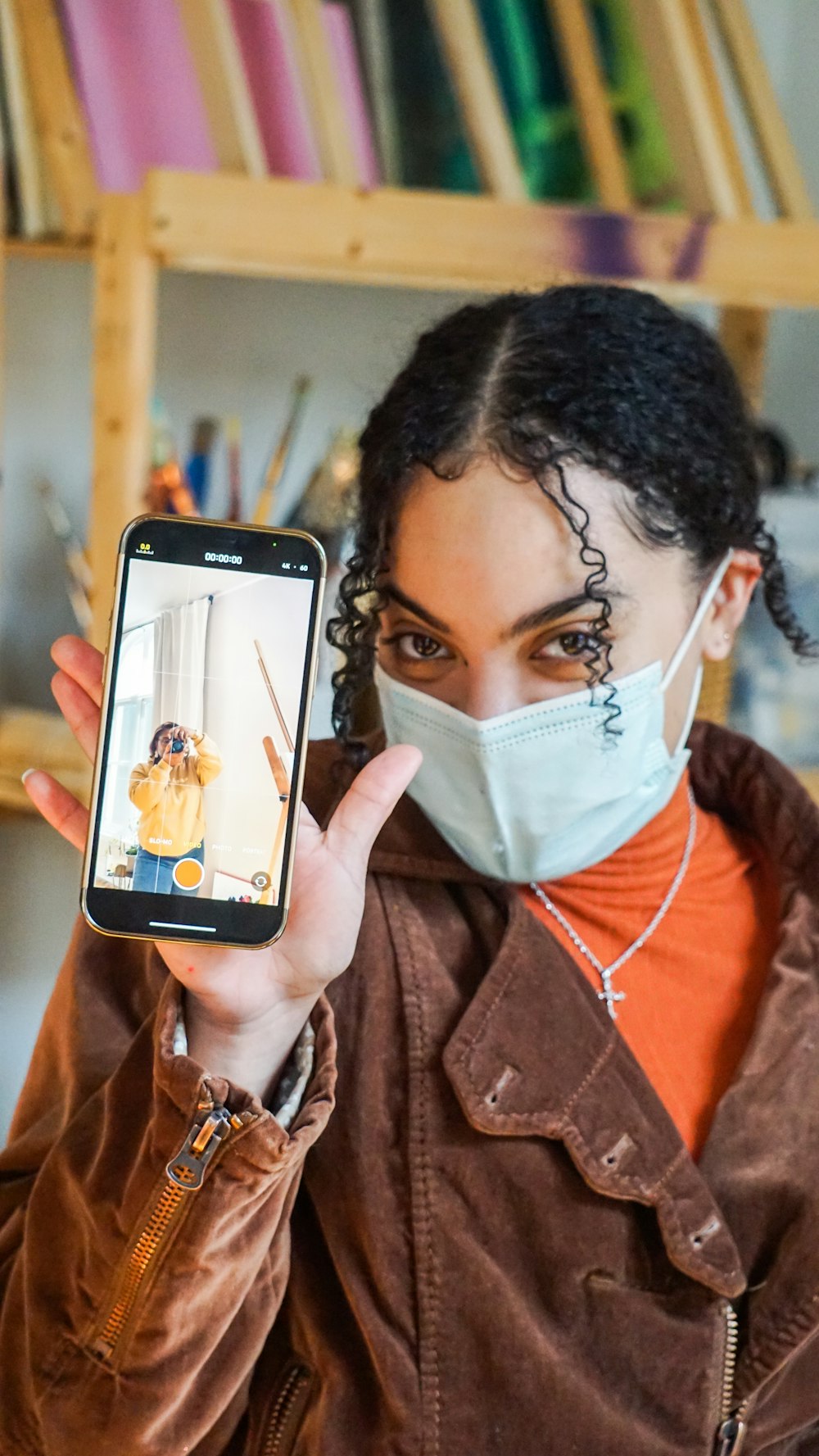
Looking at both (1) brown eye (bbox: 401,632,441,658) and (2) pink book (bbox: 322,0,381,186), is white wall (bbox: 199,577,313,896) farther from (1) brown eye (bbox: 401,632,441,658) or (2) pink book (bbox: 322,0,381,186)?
(2) pink book (bbox: 322,0,381,186)

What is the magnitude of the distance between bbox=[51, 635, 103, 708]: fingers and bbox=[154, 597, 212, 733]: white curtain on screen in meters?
0.06

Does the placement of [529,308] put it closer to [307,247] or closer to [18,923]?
[307,247]

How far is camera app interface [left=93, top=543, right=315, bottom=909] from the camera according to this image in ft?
2.07

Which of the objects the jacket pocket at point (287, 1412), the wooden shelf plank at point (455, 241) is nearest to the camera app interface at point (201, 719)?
the jacket pocket at point (287, 1412)

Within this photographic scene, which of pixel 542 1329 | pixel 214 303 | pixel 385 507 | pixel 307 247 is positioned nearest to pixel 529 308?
pixel 385 507

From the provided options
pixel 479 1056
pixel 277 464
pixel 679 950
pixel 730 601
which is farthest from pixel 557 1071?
pixel 277 464

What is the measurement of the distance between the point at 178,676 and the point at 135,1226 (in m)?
0.27

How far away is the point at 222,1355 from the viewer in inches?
29.0

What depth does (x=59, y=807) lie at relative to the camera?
67cm

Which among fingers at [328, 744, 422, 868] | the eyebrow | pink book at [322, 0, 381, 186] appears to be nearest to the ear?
the eyebrow

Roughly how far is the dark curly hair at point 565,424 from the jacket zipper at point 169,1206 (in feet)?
0.98

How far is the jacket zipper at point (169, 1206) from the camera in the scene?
2.08 ft

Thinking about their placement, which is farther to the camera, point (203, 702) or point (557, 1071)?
point (557, 1071)

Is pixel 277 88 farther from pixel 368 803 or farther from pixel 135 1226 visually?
pixel 135 1226
